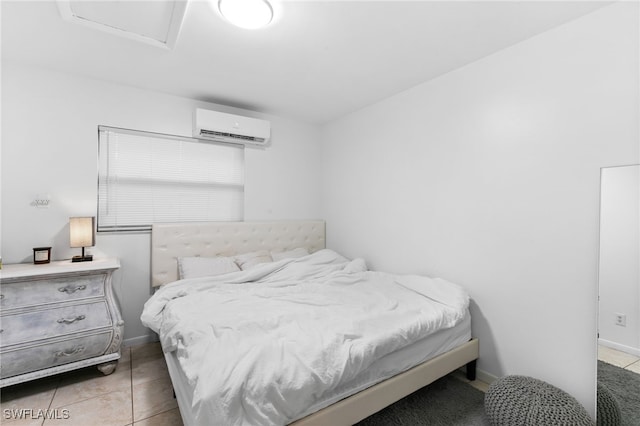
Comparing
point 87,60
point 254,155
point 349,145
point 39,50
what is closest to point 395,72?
point 349,145

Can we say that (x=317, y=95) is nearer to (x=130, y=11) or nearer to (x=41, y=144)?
(x=130, y=11)

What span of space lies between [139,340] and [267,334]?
81.3 inches

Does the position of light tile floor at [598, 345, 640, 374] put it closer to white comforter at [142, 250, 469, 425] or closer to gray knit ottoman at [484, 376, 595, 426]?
gray knit ottoman at [484, 376, 595, 426]

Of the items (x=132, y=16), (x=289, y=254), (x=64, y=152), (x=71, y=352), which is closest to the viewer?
(x=132, y=16)

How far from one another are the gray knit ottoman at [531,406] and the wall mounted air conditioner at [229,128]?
3083 mm

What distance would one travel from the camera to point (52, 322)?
209cm

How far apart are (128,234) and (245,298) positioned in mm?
1494

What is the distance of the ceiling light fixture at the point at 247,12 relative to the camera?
161cm

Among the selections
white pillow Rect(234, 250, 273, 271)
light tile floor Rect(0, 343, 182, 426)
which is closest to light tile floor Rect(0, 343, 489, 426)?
light tile floor Rect(0, 343, 182, 426)

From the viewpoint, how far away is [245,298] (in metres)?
2.22

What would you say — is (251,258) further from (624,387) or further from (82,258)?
(624,387)

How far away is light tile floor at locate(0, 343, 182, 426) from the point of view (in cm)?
180

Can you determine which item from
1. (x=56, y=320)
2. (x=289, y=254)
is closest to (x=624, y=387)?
(x=289, y=254)

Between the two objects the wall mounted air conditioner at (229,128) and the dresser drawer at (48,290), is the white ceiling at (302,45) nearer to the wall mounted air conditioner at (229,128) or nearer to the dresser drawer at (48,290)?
the wall mounted air conditioner at (229,128)
